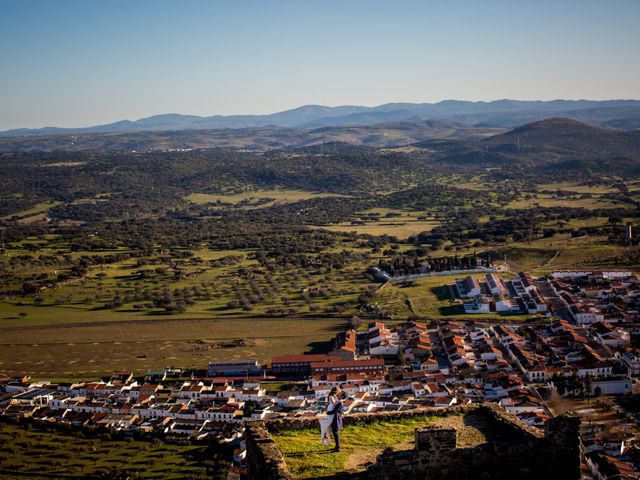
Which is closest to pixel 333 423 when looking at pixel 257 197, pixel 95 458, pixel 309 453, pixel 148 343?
pixel 309 453

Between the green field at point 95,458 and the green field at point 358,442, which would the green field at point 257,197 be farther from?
the green field at point 358,442

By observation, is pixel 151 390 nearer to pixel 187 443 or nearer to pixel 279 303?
pixel 187 443

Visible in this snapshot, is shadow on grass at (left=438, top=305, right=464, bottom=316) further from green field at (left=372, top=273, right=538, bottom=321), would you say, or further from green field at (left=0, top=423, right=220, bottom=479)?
green field at (left=0, top=423, right=220, bottom=479)

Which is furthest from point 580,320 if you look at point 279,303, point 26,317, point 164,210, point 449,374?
point 164,210

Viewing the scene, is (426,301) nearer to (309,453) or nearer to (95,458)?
(95,458)

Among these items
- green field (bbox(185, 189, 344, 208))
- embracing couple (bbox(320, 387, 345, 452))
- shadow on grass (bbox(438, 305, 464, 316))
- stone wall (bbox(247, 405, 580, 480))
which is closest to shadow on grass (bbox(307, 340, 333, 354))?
shadow on grass (bbox(438, 305, 464, 316))
